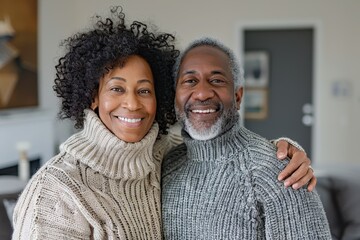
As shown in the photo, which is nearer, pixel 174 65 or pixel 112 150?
pixel 112 150

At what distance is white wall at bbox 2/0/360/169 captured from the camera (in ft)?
17.3

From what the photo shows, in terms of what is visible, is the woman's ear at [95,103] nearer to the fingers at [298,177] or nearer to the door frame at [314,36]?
the fingers at [298,177]

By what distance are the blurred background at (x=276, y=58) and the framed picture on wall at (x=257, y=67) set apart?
1 cm

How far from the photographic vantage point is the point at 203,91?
1443 mm

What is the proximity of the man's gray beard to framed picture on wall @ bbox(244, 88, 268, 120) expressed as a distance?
433 centimetres

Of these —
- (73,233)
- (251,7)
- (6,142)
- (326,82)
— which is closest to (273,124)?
(326,82)

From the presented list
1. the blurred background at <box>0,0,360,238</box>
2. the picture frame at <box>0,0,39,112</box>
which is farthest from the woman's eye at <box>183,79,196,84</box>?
the blurred background at <box>0,0,360,238</box>

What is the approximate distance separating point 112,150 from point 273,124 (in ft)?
15.1

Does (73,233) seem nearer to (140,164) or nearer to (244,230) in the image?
(140,164)

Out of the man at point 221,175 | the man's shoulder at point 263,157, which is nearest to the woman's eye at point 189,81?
the man at point 221,175

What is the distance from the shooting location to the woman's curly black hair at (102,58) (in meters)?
1.36

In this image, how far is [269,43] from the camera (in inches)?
225

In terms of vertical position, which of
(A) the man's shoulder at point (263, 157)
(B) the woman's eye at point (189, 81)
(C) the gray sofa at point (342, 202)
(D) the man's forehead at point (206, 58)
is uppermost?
(D) the man's forehead at point (206, 58)

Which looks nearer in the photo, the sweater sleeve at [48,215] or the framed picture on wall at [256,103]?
the sweater sleeve at [48,215]
